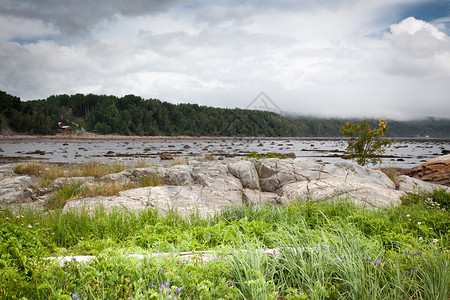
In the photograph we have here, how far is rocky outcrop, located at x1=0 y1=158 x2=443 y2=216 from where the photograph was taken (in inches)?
392

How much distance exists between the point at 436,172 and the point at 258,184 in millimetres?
9974

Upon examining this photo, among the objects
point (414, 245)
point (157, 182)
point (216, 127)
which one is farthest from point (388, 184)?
point (216, 127)

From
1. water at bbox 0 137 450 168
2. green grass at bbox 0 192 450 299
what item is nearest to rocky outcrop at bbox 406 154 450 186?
water at bbox 0 137 450 168

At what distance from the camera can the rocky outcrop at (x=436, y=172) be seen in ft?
48.9

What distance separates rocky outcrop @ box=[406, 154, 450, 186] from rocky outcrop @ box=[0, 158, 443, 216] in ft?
Result: 7.92

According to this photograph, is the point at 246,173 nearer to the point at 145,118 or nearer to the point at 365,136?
the point at 365,136

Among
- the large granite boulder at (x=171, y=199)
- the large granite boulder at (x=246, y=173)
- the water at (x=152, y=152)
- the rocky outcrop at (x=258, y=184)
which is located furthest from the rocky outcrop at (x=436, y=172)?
the large granite boulder at (x=171, y=199)

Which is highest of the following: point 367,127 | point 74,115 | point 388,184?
point 74,115

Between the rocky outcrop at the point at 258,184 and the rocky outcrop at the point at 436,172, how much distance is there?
7.92 ft

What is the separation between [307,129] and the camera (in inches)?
7815

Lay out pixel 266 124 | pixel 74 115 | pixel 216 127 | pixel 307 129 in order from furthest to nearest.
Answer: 1. pixel 307 129
2. pixel 266 124
3. pixel 216 127
4. pixel 74 115

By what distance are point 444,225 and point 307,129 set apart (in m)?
200

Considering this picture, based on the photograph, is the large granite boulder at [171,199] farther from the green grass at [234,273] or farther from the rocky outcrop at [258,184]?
the green grass at [234,273]

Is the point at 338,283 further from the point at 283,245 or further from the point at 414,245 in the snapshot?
the point at 414,245
